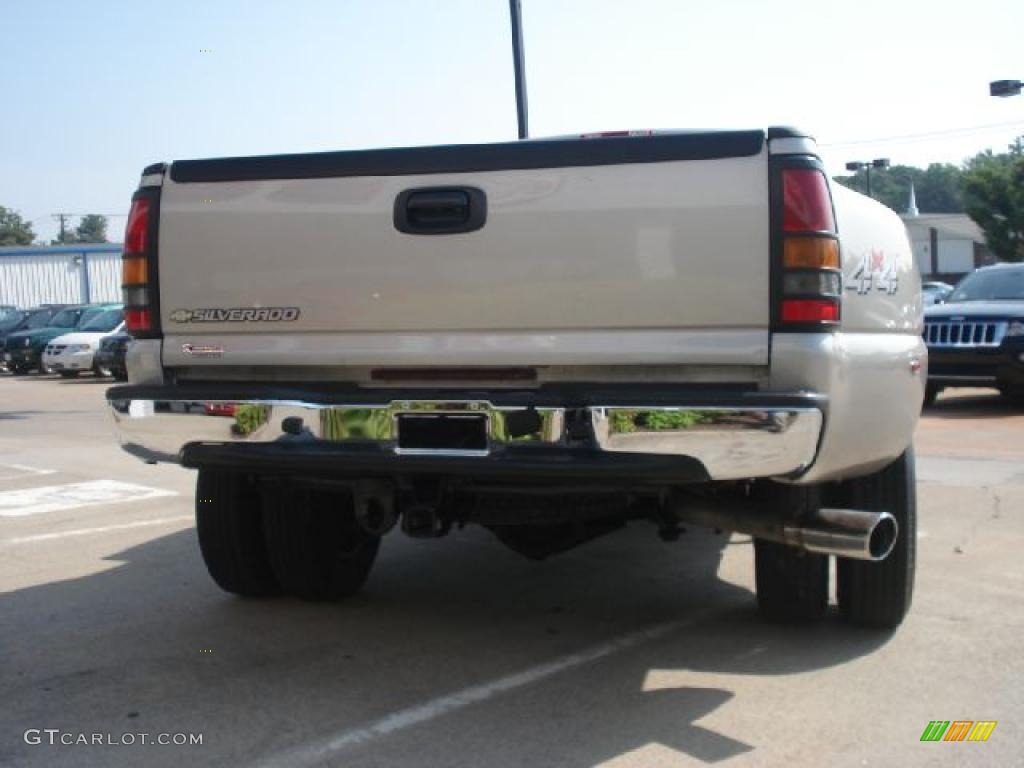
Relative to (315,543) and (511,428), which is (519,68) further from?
(511,428)

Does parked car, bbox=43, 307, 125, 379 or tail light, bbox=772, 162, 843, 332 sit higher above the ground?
tail light, bbox=772, 162, 843, 332

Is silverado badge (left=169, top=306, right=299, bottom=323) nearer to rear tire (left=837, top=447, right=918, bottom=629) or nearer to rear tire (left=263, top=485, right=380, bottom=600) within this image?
rear tire (left=263, top=485, right=380, bottom=600)

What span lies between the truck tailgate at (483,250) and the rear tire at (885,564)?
3.95 ft

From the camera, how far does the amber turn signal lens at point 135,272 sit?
4.48 meters

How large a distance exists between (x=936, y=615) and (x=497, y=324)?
249cm

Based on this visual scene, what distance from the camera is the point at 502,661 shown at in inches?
181

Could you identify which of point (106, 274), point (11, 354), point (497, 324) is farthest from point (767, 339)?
point (106, 274)

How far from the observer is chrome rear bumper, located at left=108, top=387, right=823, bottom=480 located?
12.1ft

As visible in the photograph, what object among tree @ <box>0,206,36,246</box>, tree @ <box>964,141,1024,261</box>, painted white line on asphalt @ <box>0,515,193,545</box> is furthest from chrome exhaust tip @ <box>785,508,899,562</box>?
tree @ <box>0,206,36,246</box>

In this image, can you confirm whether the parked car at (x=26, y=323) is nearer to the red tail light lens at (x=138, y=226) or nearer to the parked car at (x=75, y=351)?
the parked car at (x=75, y=351)

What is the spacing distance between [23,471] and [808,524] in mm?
8368

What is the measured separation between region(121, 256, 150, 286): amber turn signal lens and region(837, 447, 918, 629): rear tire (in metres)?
2.79

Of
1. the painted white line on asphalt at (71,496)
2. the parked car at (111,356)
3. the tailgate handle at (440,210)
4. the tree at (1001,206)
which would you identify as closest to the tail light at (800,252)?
the tailgate handle at (440,210)

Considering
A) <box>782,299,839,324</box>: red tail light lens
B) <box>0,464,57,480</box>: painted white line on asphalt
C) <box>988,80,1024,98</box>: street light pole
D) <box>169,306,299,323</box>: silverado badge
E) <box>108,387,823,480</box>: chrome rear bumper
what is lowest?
<box>0,464,57,480</box>: painted white line on asphalt
